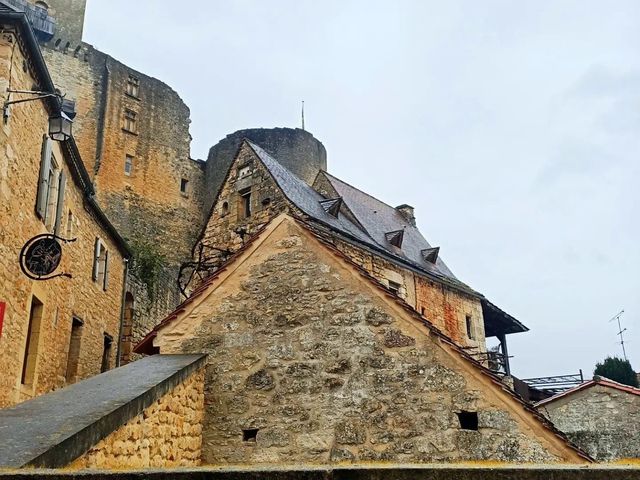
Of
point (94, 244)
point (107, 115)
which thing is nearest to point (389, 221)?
point (94, 244)

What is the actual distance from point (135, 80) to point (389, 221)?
21699mm

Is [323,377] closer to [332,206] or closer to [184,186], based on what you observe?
[332,206]

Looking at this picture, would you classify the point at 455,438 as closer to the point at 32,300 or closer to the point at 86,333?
the point at 32,300

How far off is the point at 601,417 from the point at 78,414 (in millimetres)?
12990

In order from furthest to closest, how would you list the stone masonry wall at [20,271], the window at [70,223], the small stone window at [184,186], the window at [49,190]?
1. the small stone window at [184,186]
2. the window at [70,223]
3. the window at [49,190]
4. the stone masonry wall at [20,271]

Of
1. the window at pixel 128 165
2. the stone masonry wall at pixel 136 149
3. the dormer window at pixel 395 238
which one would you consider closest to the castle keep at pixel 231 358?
the dormer window at pixel 395 238

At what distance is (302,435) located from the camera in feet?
20.5

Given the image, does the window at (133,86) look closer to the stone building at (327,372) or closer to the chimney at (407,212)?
the chimney at (407,212)

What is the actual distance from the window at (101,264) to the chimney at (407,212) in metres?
13.7

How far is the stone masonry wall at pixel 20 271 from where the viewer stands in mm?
9062

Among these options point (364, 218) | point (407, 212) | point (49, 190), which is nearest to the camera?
point (49, 190)

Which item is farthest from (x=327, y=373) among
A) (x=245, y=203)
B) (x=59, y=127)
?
(x=245, y=203)

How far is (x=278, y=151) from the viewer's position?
41531mm

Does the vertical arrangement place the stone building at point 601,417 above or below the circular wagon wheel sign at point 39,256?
below
